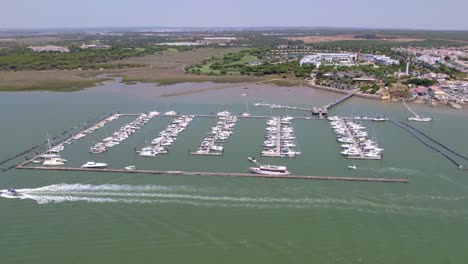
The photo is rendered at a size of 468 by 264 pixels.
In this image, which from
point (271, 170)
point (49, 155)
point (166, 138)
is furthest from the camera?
point (166, 138)

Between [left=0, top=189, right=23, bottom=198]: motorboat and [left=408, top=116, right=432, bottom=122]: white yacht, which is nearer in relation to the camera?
[left=0, top=189, right=23, bottom=198]: motorboat

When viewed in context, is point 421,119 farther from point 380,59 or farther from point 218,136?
point 380,59

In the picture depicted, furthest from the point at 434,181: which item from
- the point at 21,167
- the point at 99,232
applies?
the point at 21,167

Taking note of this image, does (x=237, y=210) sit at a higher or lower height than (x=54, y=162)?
lower

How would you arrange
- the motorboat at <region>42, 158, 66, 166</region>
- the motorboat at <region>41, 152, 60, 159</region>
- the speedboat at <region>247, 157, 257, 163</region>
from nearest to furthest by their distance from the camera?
the motorboat at <region>42, 158, 66, 166</region>
the speedboat at <region>247, 157, 257, 163</region>
the motorboat at <region>41, 152, 60, 159</region>

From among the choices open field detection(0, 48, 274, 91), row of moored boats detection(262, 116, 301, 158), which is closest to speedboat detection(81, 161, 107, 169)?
row of moored boats detection(262, 116, 301, 158)

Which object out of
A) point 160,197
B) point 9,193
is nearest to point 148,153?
point 160,197

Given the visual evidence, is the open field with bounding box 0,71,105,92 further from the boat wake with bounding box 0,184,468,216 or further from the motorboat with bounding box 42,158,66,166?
the boat wake with bounding box 0,184,468,216
